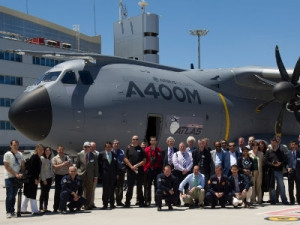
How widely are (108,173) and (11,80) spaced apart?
138 feet

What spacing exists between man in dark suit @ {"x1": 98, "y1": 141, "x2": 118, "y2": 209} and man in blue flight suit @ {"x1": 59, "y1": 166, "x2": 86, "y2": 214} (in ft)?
2.81

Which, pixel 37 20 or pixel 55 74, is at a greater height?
pixel 37 20

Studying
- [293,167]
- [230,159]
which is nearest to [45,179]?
[230,159]

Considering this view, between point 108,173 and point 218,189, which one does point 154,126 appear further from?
point 218,189

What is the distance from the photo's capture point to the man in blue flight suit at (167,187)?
12.2 metres

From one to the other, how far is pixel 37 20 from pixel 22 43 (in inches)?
986

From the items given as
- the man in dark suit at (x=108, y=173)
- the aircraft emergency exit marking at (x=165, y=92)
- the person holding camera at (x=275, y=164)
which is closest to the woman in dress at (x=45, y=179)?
the man in dark suit at (x=108, y=173)

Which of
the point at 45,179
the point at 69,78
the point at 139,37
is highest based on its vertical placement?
the point at 139,37

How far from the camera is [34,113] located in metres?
15.9

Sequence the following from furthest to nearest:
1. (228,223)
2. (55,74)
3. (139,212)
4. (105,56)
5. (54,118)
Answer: (105,56)
(55,74)
(54,118)
(139,212)
(228,223)

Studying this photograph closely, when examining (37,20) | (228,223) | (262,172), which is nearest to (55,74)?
(262,172)

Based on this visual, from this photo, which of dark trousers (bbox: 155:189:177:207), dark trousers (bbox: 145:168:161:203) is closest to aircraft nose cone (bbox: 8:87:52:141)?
dark trousers (bbox: 145:168:161:203)

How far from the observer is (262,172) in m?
13.9

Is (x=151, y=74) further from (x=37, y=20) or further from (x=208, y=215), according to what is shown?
(x=37, y=20)
